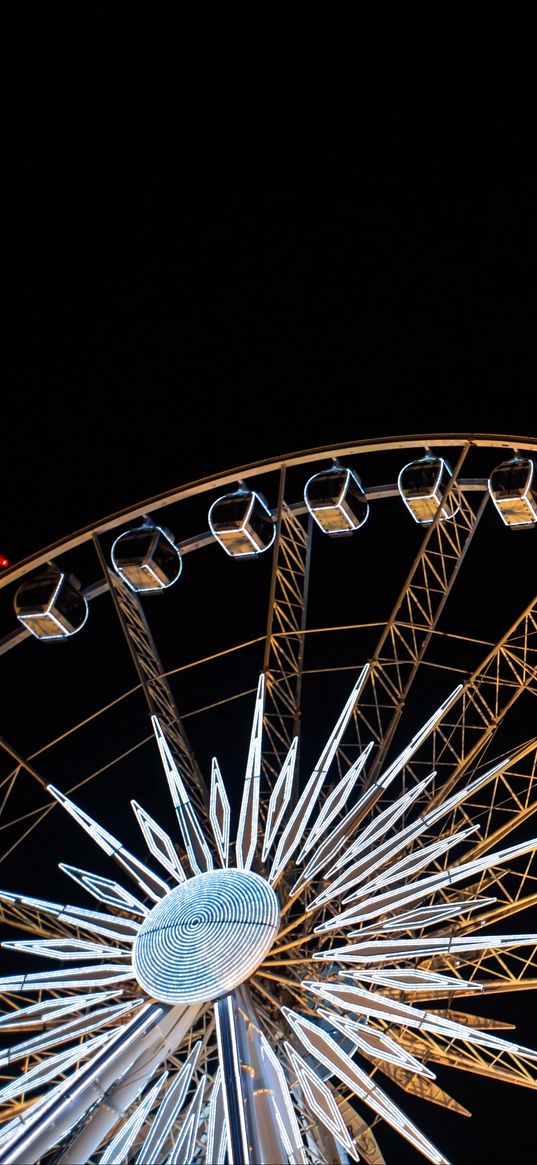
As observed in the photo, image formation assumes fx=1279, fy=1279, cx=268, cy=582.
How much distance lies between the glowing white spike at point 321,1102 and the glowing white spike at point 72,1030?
1.97m

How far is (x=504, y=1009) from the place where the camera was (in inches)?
950

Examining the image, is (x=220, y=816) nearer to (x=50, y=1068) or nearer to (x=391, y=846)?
(x=391, y=846)

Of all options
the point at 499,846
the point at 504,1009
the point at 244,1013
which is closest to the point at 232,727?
the point at 499,846

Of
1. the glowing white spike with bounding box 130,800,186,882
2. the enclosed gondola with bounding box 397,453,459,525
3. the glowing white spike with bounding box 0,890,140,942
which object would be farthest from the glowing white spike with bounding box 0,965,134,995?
the enclosed gondola with bounding box 397,453,459,525

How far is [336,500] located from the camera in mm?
16391

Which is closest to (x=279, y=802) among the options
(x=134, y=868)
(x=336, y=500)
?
(x=134, y=868)

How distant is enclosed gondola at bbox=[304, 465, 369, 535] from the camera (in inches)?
647

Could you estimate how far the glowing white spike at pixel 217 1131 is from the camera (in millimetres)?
12805

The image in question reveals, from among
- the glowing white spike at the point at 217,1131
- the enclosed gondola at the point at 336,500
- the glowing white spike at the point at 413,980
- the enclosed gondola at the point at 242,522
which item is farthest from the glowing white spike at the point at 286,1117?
the enclosed gondola at the point at 336,500

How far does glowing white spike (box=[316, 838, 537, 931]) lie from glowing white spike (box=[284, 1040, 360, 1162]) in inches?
56.9

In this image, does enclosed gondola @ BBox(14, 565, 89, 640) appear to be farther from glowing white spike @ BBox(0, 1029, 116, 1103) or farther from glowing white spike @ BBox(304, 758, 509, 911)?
glowing white spike @ BBox(0, 1029, 116, 1103)

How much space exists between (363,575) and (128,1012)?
1158 centimetres

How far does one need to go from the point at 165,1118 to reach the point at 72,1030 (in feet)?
5.56

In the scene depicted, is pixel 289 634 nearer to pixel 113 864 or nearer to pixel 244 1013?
pixel 244 1013
